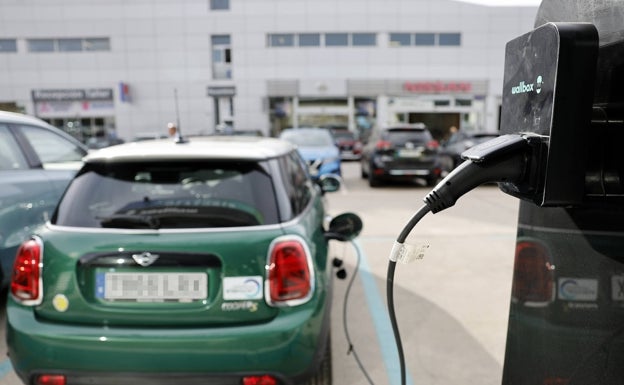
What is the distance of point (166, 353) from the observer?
6.27 ft

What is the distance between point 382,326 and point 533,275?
2.51 m

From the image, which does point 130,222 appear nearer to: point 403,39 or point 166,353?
point 166,353

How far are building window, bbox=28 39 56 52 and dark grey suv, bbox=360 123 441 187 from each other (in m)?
29.3

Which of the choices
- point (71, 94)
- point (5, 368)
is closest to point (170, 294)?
point (5, 368)

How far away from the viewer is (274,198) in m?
2.18

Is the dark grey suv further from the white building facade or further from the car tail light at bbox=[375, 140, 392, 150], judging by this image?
the white building facade

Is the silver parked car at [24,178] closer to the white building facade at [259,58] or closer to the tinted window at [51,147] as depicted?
the tinted window at [51,147]

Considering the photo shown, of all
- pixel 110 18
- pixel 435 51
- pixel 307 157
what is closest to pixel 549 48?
pixel 307 157

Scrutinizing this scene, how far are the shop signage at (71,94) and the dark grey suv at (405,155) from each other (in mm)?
26286

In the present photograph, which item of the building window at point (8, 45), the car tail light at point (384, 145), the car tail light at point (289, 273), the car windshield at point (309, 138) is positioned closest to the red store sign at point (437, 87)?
the car tail light at point (384, 145)

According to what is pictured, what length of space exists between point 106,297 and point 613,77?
198 cm

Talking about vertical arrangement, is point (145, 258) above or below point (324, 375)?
above

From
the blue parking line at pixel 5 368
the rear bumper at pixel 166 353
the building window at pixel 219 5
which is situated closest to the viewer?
the rear bumper at pixel 166 353

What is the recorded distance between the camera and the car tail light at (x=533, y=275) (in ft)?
3.59
